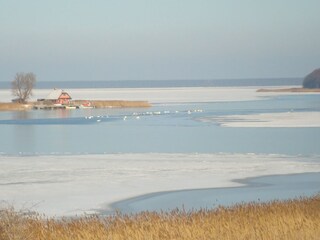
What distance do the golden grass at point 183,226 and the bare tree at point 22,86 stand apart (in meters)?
48.9

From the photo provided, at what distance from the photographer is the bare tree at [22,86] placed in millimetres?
58562

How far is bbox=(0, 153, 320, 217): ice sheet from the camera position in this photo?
41.6ft

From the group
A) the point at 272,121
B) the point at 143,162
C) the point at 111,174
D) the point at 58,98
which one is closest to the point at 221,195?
the point at 111,174

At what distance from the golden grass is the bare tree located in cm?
4889

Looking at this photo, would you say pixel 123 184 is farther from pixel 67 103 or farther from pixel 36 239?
pixel 67 103

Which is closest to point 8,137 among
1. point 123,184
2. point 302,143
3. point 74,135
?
point 74,135

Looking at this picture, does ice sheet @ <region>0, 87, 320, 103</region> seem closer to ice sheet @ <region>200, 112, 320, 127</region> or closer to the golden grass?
ice sheet @ <region>200, 112, 320, 127</region>

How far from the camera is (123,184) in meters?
14.3

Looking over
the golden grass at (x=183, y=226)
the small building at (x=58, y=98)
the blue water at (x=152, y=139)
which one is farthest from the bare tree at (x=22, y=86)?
the golden grass at (x=183, y=226)

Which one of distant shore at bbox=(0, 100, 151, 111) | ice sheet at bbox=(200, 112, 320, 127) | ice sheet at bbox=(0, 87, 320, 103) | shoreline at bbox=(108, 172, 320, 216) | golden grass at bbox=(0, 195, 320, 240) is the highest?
golden grass at bbox=(0, 195, 320, 240)

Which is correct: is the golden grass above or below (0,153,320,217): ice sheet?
above

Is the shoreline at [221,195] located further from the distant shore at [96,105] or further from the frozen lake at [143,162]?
the distant shore at [96,105]

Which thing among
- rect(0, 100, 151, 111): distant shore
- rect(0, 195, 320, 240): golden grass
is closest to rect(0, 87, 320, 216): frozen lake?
rect(0, 195, 320, 240): golden grass

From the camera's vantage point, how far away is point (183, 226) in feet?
30.8
